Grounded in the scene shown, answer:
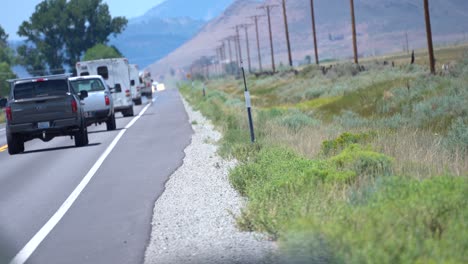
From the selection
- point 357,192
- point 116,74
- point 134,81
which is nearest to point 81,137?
point 357,192

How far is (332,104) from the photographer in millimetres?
41781

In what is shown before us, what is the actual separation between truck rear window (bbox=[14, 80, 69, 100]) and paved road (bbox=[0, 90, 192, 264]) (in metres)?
1.58

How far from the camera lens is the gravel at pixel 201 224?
10.3 meters

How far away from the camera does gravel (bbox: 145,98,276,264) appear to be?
10266mm

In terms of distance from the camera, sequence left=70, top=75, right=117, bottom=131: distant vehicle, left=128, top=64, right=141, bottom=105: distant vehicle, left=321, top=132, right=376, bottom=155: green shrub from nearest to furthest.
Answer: left=321, top=132, right=376, bottom=155: green shrub, left=70, top=75, right=117, bottom=131: distant vehicle, left=128, top=64, right=141, bottom=105: distant vehicle

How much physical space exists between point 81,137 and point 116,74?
66.9 feet

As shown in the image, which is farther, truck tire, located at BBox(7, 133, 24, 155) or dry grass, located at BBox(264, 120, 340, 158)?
truck tire, located at BBox(7, 133, 24, 155)

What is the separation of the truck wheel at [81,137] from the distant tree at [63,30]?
11637 centimetres

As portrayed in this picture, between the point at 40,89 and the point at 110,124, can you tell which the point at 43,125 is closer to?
the point at 40,89

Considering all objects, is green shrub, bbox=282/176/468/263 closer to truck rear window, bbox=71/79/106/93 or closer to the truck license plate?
the truck license plate

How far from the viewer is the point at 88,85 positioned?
37.1m

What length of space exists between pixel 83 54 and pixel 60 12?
8042mm

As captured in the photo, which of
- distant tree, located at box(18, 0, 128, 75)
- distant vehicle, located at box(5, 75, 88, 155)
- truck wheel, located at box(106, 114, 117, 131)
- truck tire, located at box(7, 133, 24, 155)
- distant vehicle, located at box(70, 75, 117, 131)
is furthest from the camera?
distant tree, located at box(18, 0, 128, 75)

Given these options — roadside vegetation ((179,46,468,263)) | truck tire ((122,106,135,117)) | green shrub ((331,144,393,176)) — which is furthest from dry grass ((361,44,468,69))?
green shrub ((331,144,393,176))
